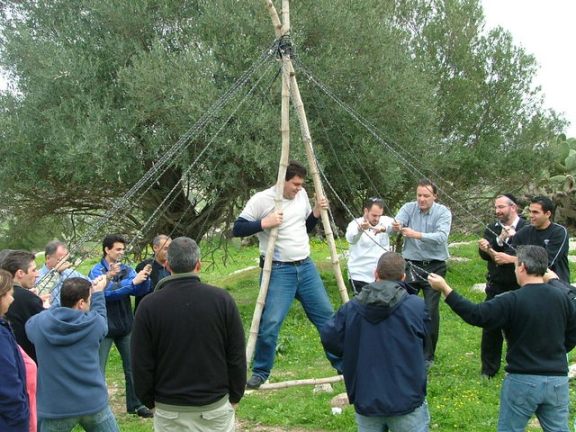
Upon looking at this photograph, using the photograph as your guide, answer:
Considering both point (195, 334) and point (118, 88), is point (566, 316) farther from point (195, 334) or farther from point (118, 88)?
point (118, 88)

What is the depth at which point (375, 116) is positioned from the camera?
Answer: 1131 centimetres

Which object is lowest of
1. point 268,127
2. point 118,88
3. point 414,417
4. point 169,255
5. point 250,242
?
point 250,242

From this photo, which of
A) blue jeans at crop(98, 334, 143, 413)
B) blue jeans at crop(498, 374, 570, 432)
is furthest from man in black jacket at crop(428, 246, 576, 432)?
blue jeans at crop(98, 334, 143, 413)

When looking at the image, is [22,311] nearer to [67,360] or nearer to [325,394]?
[67,360]

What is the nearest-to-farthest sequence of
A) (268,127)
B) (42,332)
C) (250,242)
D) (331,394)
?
(42,332), (331,394), (268,127), (250,242)

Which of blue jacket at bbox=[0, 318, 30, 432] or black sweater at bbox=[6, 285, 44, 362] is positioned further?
black sweater at bbox=[6, 285, 44, 362]

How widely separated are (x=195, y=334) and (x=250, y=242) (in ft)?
68.8

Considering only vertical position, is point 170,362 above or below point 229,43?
below

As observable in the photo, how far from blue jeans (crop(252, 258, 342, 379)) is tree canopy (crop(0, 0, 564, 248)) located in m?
3.31

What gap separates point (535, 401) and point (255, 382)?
2.70m

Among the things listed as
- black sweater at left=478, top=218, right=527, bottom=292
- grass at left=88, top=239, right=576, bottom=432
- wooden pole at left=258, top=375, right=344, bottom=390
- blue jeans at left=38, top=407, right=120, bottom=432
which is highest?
black sweater at left=478, top=218, right=527, bottom=292

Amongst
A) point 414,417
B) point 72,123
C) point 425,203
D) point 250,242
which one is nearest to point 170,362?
point 414,417

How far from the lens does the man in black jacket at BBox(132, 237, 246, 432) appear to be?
3855mm

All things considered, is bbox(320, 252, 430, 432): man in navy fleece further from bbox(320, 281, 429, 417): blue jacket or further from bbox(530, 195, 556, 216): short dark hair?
bbox(530, 195, 556, 216): short dark hair
